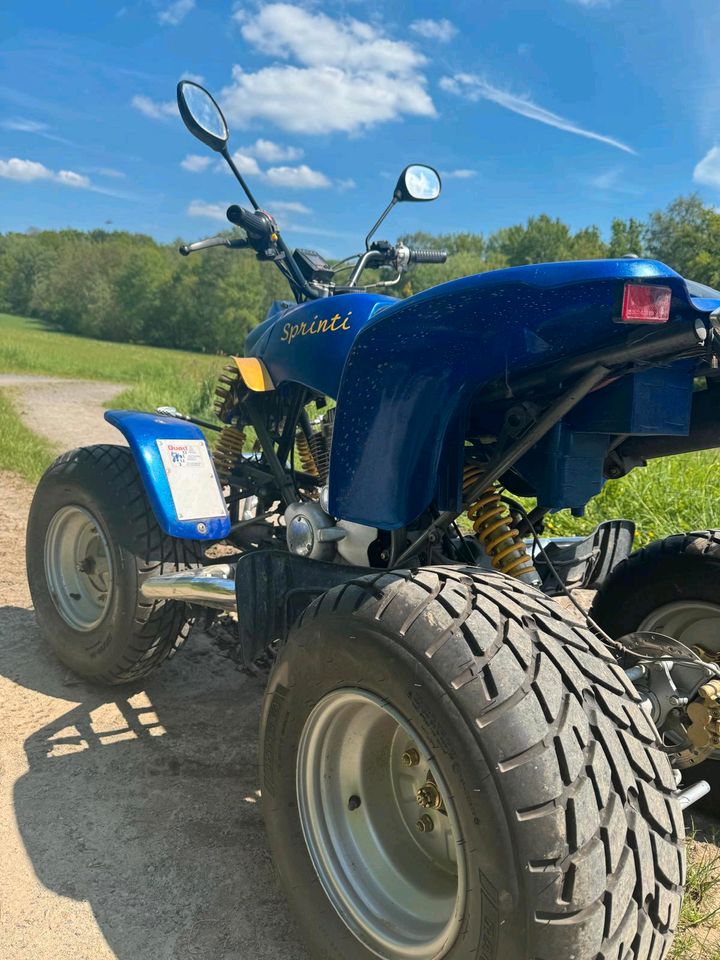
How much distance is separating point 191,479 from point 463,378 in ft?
5.04

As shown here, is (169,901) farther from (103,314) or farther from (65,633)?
(103,314)

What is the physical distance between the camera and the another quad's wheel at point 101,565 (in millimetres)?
3070

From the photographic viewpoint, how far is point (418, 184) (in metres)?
3.83

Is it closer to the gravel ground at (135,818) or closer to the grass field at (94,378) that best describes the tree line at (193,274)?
the grass field at (94,378)

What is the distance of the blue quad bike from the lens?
1.47 m

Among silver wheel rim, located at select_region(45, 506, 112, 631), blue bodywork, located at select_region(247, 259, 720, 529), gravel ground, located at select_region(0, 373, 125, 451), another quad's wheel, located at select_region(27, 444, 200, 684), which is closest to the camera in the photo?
blue bodywork, located at select_region(247, 259, 720, 529)

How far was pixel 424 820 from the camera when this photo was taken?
6.36 ft

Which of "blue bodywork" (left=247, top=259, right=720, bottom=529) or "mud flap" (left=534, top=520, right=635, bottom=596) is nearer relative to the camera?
"blue bodywork" (left=247, top=259, right=720, bottom=529)

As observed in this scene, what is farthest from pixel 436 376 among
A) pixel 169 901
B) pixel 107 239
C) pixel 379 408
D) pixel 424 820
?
pixel 107 239

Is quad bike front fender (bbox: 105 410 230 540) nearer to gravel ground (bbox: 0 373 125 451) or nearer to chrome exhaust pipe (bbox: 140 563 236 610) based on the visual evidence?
chrome exhaust pipe (bbox: 140 563 236 610)

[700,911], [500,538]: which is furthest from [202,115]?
[700,911]

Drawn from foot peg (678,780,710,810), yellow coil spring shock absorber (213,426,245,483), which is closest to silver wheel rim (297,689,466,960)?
foot peg (678,780,710,810)

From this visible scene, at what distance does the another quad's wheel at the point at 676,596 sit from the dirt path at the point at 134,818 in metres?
1.56

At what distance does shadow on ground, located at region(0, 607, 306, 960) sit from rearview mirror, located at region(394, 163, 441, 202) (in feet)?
8.32
